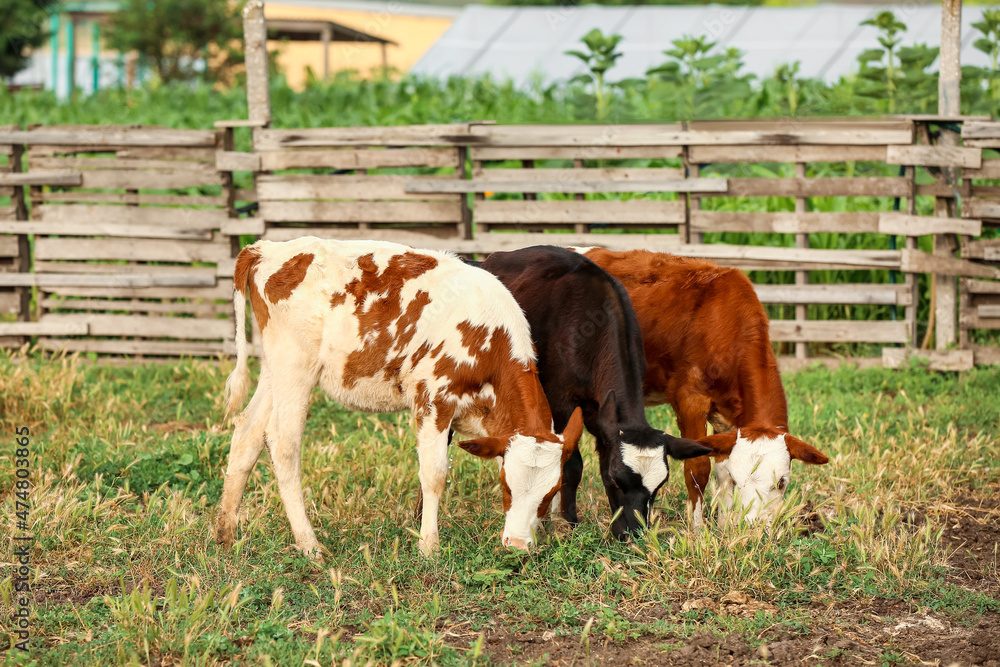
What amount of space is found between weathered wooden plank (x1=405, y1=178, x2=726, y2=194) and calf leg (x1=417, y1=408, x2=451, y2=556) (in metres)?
4.55

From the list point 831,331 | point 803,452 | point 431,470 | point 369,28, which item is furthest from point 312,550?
point 369,28

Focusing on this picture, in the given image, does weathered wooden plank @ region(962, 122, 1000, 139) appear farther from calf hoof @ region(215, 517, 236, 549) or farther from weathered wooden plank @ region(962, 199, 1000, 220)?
calf hoof @ region(215, 517, 236, 549)

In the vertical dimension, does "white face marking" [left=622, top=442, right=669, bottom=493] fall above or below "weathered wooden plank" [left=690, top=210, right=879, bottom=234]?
below

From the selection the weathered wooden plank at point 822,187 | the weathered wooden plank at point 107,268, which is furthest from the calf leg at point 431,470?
the weathered wooden plank at point 107,268

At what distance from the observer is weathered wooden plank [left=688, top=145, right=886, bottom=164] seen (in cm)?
888

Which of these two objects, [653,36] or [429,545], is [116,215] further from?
[653,36]

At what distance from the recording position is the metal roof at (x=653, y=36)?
1700 cm

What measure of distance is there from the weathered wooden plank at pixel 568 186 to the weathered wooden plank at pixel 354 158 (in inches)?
9.6

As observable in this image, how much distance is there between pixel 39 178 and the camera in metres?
9.65

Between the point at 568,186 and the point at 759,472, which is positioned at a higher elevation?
the point at 568,186

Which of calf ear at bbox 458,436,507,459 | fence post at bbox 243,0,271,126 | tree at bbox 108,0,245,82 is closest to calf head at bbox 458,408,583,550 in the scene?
calf ear at bbox 458,436,507,459

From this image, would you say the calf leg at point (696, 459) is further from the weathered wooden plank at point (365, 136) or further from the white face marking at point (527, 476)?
the weathered wooden plank at point (365, 136)

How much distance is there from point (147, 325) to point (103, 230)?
104cm

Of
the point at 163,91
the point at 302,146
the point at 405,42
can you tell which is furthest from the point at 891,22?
the point at 405,42
